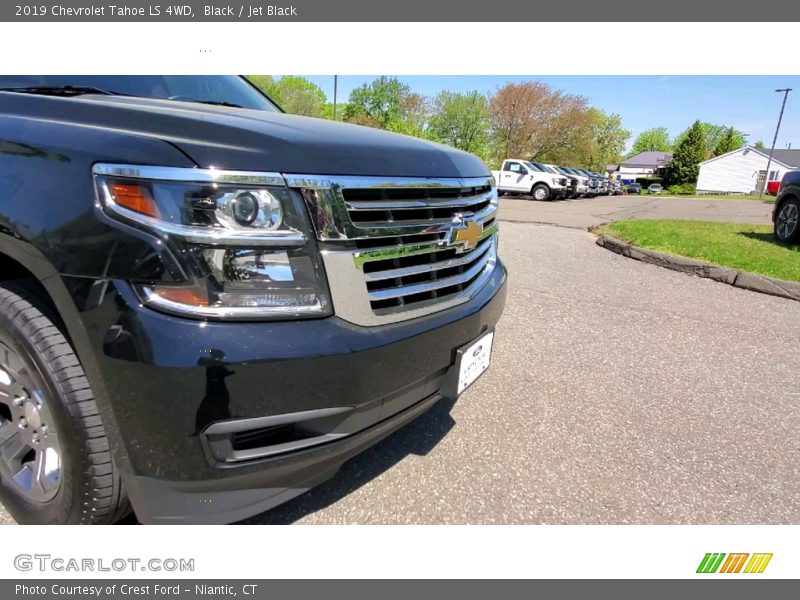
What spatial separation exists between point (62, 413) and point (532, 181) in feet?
76.5

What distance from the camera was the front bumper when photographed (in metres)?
1.21

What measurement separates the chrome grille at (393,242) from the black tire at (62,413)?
0.87m

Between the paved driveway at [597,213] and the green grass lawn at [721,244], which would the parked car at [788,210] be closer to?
the green grass lawn at [721,244]

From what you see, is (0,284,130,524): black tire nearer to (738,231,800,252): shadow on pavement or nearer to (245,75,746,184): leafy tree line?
(738,231,800,252): shadow on pavement

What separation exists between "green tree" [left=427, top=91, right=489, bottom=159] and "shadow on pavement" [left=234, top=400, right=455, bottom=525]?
147ft

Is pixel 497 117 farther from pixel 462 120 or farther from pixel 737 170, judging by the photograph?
pixel 737 170

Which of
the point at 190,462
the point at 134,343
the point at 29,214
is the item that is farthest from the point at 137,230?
the point at 190,462

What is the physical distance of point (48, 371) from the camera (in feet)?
4.67

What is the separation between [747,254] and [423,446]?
270 inches

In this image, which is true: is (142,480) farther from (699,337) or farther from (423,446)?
(699,337)

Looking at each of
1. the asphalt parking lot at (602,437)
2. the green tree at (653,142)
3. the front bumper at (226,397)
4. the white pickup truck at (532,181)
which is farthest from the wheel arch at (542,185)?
the green tree at (653,142)

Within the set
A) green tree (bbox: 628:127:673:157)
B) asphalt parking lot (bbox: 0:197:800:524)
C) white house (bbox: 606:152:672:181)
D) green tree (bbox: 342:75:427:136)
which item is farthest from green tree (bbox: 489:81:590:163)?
green tree (bbox: 628:127:673:157)

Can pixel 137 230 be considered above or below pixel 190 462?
above
